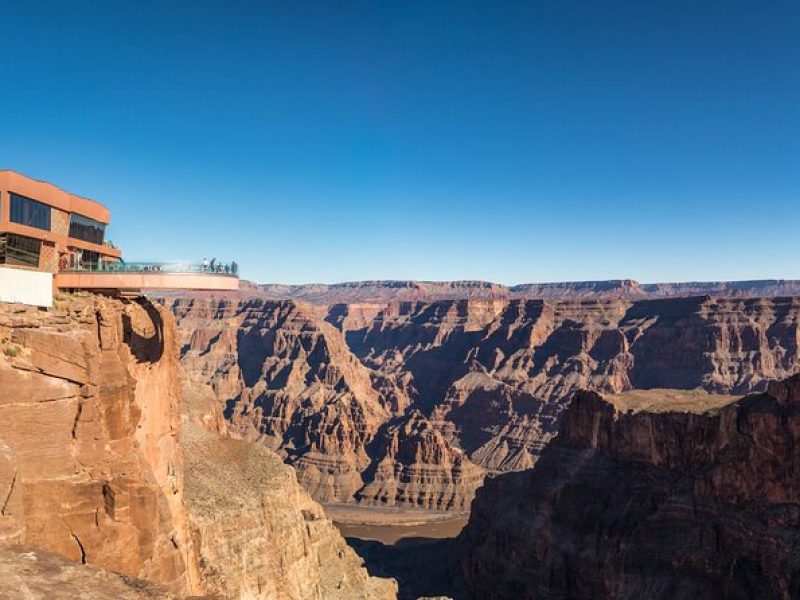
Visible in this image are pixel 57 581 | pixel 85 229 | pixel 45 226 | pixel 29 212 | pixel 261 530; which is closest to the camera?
pixel 57 581

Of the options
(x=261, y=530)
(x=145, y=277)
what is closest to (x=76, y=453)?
(x=145, y=277)

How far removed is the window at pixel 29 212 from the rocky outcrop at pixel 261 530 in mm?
24364

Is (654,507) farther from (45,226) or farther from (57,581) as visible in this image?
(57,581)

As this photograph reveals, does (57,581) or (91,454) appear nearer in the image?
(57,581)

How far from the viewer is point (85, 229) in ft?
128

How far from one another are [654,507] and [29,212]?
67.0 metres

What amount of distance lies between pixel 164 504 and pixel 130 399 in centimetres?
417

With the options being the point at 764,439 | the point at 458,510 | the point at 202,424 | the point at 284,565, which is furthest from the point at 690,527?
the point at 458,510

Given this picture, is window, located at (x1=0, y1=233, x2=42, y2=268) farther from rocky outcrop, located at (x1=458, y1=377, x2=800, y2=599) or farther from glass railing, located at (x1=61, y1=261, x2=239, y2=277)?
rocky outcrop, located at (x1=458, y1=377, x2=800, y2=599)

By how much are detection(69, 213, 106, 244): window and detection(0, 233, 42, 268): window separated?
3987 mm

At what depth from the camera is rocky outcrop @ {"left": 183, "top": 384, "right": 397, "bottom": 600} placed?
58469 millimetres

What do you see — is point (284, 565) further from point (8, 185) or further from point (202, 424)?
point (8, 185)

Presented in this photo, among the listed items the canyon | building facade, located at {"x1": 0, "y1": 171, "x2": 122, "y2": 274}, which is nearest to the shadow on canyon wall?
the canyon

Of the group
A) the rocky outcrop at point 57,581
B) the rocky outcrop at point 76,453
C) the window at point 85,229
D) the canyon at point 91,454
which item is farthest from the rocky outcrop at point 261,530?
the rocky outcrop at point 57,581
